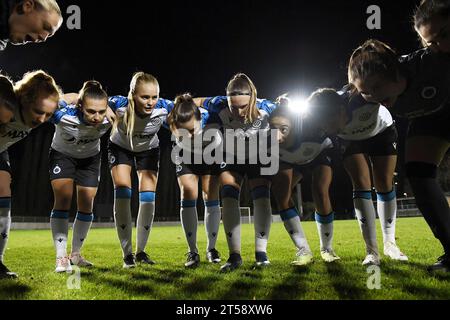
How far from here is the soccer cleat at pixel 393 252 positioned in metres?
4.68

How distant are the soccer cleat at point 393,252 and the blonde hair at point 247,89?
2.32 m

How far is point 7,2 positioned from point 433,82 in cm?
371

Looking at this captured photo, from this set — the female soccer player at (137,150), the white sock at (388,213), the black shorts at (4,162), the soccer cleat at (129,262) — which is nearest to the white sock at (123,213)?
the female soccer player at (137,150)

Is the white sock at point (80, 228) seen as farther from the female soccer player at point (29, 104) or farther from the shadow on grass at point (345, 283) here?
the shadow on grass at point (345, 283)

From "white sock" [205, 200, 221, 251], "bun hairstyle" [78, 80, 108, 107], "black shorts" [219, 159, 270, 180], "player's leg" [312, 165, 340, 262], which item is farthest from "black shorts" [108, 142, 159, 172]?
"player's leg" [312, 165, 340, 262]

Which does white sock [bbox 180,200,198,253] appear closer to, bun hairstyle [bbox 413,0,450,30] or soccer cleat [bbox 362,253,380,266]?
soccer cleat [bbox 362,253,380,266]

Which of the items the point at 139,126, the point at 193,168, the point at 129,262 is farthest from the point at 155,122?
the point at 129,262

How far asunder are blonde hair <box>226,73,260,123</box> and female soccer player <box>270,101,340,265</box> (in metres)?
0.32

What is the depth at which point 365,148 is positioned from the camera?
4.74m

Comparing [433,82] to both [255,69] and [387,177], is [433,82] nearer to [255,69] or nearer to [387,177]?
[387,177]

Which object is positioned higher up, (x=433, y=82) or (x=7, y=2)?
(x=7, y=2)

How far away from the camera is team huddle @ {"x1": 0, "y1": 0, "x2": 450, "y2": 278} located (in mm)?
3371
